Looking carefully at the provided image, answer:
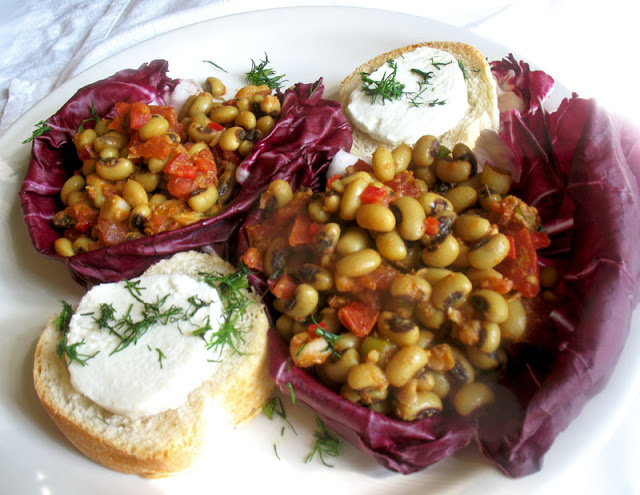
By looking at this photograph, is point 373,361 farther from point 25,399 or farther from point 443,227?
point 25,399

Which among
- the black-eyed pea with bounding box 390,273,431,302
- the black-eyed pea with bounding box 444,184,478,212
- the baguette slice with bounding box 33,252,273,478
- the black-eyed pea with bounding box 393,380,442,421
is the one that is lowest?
the baguette slice with bounding box 33,252,273,478

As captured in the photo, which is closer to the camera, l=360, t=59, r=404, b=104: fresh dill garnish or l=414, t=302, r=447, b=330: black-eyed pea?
l=414, t=302, r=447, b=330: black-eyed pea

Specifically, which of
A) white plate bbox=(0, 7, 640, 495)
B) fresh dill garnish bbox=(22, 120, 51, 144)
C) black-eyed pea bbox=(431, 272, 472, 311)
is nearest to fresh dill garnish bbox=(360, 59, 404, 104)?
white plate bbox=(0, 7, 640, 495)

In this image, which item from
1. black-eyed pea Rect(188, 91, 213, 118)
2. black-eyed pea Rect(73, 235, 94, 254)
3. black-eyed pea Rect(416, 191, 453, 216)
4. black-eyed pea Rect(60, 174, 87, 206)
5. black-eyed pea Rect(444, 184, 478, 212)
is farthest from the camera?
black-eyed pea Rect(188, 91, 213, 118)

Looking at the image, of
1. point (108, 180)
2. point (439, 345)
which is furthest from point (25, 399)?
point (439, 345)

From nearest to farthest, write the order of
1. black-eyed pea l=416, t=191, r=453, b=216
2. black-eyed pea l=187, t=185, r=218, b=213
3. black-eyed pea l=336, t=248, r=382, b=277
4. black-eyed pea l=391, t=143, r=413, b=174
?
1. black-eyed pea l=336, t=248, r=382, b=277
2. black-eyed pea l=416, t=191, r=453, b=216
3. black-eyed pea l=391, t=143, r=413, b=174
4. black-eyed pea l=187, t=185, r=218, b=213

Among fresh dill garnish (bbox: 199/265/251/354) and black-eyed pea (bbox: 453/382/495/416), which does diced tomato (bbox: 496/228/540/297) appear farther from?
fresh dill garnish (bbox: 199/265/251/354)
